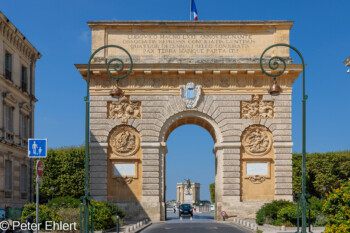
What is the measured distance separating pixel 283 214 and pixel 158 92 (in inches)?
490

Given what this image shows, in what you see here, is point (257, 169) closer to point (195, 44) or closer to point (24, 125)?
point (195, 44)

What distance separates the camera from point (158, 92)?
117ft

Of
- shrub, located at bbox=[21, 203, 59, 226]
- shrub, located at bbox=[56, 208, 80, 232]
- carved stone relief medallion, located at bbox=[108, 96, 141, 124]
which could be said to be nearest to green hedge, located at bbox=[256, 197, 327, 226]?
shrub, located at bbox=[56, 208, 80, 232]

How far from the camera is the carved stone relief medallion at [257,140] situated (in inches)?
1405

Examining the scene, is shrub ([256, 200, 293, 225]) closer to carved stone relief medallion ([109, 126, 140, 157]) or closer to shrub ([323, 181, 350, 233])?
carved stone relief medallion ([109, 126, 140, 157])

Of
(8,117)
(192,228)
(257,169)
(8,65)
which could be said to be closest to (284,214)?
(192,228)

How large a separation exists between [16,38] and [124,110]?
8728 mm

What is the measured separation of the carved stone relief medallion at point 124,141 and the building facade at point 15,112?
6.50m

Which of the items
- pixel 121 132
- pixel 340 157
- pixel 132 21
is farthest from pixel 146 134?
pixel 340 157

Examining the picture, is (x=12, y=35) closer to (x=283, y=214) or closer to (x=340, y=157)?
(x=283, y=214)

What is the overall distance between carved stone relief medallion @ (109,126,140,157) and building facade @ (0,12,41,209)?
650cm

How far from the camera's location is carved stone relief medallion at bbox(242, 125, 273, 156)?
3569 centimetres

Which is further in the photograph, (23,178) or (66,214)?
(23,178)

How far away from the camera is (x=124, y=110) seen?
118 feet
